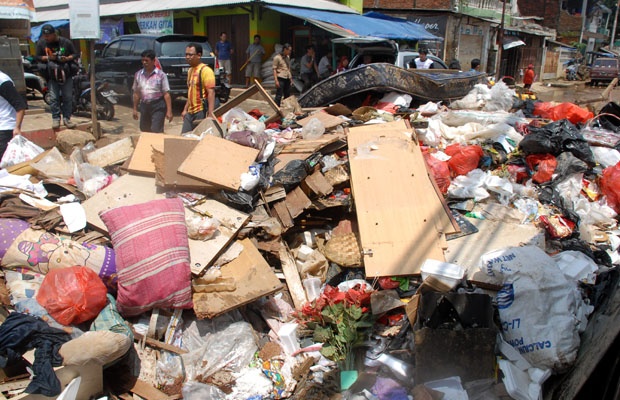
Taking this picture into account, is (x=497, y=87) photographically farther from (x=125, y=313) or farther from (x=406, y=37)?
(x=406, y=37)

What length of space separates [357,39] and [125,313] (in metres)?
10.9

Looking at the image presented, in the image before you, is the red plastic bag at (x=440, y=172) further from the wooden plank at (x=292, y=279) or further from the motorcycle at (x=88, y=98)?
the motorcycle at (x=88, y=98)

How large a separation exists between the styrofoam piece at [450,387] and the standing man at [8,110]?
432 centimetres

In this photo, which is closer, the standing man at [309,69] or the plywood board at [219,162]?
the plywood board at [219,162]

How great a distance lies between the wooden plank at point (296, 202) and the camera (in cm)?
411

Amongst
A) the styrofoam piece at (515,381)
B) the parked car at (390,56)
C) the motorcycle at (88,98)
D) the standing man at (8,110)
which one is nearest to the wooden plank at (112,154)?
the standing man at (8,110)

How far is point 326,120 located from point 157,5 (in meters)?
13.9

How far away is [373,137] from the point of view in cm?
491

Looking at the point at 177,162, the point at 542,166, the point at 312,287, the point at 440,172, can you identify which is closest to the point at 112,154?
the point at 177,162

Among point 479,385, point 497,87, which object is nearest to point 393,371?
point 479,385

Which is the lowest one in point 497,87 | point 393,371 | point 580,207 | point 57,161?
point 393,371

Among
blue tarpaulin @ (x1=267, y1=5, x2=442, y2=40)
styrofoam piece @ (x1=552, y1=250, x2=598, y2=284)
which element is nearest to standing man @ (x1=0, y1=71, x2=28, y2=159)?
styrofoam piece @ (x1=552, y1=250, x2=598, y2=284)

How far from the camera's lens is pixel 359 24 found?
15.4 m

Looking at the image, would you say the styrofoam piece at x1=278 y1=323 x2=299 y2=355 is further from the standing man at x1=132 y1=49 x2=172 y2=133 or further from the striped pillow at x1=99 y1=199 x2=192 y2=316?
the standing man at x1=132 y1=49 x2=172 y2=133
